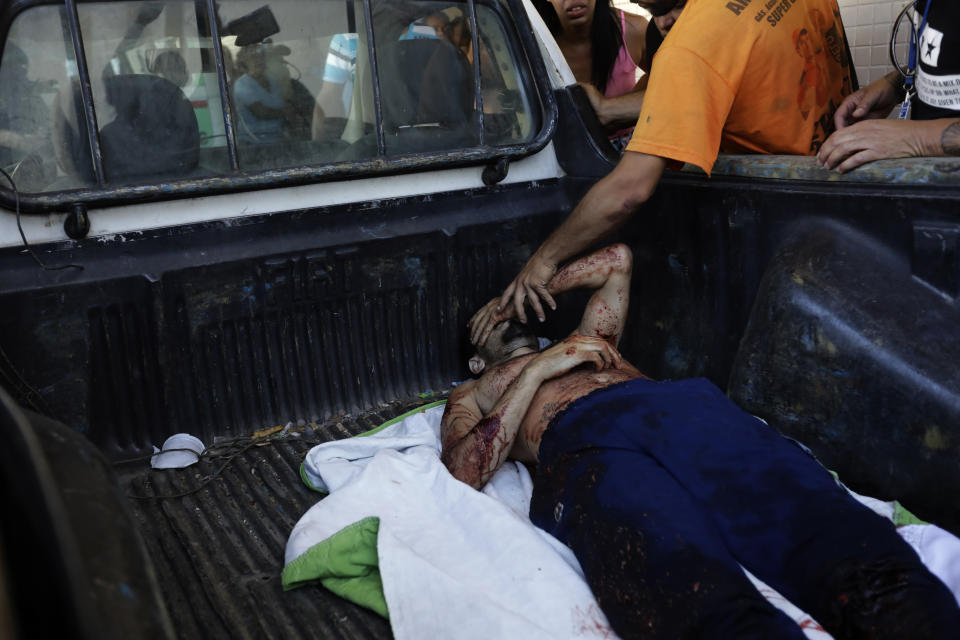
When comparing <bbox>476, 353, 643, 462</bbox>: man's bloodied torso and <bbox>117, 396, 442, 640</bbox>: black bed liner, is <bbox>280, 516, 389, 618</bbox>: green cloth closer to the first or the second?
<bbox>117, 396, 442, 640</bbox>: black bed liner

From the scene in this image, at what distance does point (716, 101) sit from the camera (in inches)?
94.2

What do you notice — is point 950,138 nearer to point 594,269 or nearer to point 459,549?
point 594,269

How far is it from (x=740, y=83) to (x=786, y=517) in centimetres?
137

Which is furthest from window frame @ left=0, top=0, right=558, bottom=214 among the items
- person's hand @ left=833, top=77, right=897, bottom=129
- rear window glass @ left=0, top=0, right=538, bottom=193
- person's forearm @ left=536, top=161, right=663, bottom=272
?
person's hand @ left=833, top=77, right=897, bottom=129

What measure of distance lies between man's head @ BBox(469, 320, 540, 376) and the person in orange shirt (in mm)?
65

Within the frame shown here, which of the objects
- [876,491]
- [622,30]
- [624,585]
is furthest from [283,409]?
[622,30]

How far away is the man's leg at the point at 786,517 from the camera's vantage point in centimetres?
147

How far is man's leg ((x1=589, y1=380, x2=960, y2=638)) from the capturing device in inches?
58.0

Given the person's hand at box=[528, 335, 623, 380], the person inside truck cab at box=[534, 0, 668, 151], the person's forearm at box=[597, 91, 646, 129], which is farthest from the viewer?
the person inside truck cab at box=[534, 0, 668, 151]

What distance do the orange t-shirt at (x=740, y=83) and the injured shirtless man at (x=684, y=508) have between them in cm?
67

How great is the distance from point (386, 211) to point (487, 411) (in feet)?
2.40

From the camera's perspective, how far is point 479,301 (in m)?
2.88

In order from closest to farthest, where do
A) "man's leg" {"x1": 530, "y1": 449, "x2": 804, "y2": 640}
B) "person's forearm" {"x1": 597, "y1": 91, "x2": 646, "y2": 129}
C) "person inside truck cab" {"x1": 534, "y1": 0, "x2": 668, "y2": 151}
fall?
"man's leg" {"x1": 530, "y1": 449, "x2": 804, "y2": 640}, "person's forearm" {"x1": 597, "y1": 91, "x2": 646, "y2": 129}, "person inside truck cab" {"x1": 534, "y1": 0, "x2": 668, "y2": 151}

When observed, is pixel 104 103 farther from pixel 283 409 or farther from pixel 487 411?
pixel 487 411
